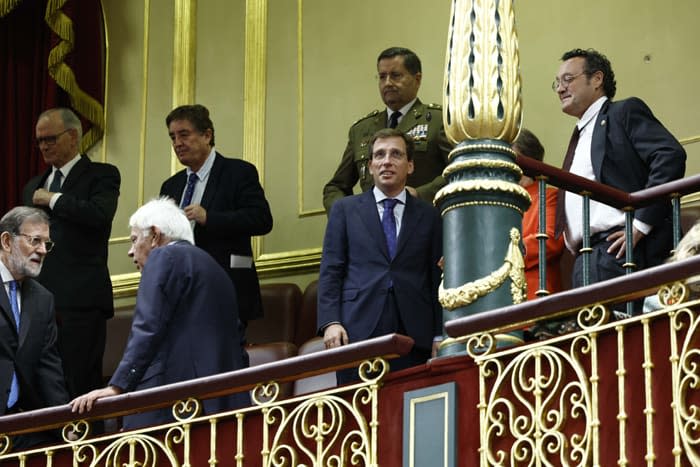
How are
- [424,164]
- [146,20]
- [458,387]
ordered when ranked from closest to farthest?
[458,387]
[424,164]
[146,20]

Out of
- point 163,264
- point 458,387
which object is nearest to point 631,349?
point 458,387

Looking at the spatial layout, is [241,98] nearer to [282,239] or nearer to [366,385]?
[282,239]

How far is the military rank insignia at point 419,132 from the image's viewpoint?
8.20 m

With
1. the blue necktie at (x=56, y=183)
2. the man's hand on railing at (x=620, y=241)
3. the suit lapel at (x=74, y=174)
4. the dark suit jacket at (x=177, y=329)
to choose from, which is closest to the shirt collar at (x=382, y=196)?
the dark suit jacket at (x=177, y=329)

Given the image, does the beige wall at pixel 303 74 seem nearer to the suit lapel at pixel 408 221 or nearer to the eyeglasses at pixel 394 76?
the eyeglasses at pixel 394 76

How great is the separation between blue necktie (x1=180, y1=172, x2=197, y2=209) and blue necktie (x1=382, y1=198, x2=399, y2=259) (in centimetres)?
161

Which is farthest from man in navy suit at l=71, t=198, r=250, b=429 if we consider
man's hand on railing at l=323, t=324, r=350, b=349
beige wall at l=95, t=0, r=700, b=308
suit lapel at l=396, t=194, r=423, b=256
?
beige wall at l=95, t=0, r=700, b=308

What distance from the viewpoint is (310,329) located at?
30.0ft

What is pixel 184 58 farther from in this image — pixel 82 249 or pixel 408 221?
pixel 408 221

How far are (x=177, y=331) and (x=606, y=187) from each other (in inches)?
67.0

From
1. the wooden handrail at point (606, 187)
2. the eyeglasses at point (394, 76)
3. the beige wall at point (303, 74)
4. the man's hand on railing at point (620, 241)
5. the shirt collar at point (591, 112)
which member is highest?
the beige wall at point (303, 74)

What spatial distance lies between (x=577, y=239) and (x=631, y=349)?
1.54m

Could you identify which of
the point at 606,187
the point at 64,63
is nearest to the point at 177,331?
the point at 606,187

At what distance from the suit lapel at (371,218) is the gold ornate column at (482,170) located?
3.04 ft
